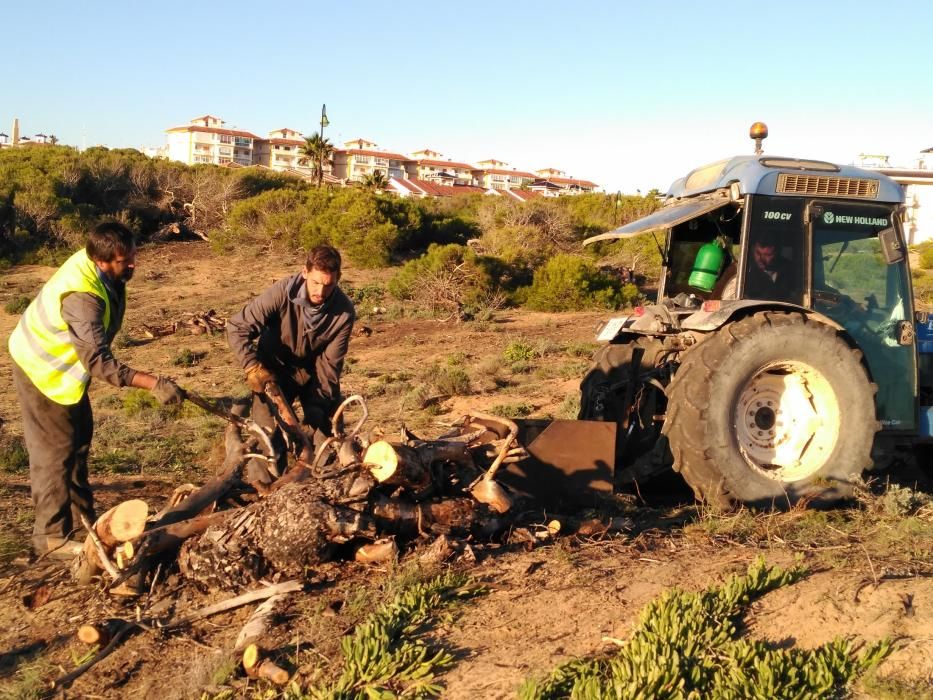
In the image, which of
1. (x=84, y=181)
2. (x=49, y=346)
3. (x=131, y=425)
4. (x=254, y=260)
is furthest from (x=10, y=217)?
(x=49, y=346)

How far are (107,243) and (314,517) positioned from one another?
82.1 inches

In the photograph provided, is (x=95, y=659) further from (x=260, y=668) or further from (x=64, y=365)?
(x=64, y=365)

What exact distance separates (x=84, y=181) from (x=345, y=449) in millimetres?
26177

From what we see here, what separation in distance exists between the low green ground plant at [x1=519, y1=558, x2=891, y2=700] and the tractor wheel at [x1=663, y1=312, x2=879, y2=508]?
167 centimetres

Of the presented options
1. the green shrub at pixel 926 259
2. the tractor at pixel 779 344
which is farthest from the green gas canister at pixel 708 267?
the green shrub at pixel 926 259

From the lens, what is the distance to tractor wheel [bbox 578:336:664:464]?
20.2ft

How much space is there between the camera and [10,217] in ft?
75.6

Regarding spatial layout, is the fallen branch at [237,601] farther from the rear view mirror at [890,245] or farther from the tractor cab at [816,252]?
the rear view mirror at [890,245]

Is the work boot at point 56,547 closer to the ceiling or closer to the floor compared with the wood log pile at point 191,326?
closer to the floor

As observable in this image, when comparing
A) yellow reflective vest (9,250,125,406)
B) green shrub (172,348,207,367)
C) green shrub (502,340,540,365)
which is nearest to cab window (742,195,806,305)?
yellow reflective vest (9,250,125,406)

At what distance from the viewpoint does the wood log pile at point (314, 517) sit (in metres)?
4.25

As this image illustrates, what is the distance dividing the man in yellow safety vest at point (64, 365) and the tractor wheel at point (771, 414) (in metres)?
3.08

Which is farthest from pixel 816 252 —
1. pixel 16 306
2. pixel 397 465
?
pixel 16 306

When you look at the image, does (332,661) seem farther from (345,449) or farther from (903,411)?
(903,411)
